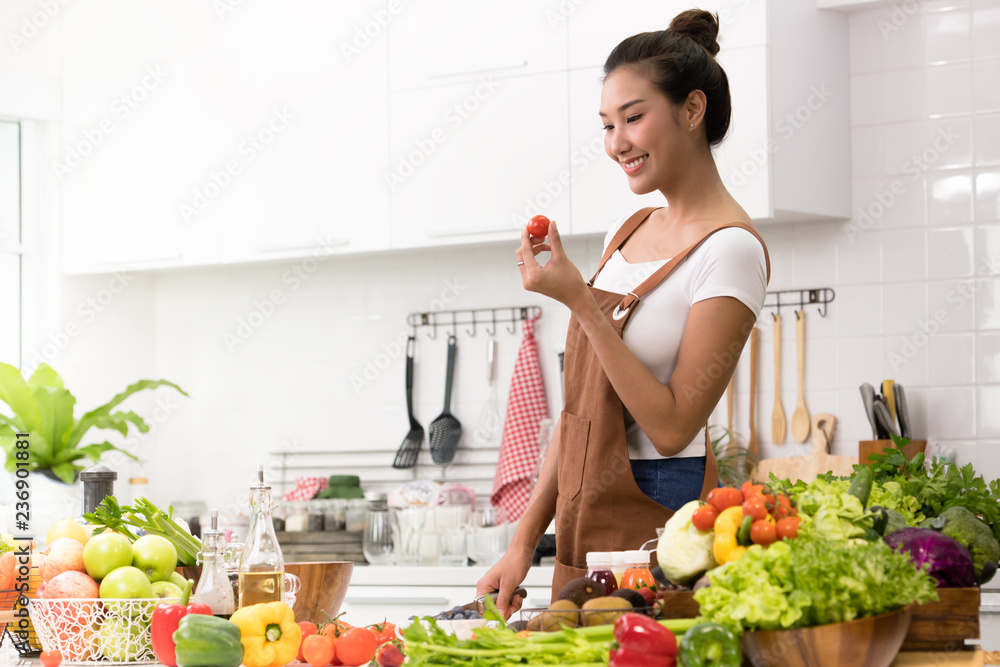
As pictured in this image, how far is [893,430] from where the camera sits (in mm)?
2963

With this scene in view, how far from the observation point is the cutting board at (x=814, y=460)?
314 centimetres

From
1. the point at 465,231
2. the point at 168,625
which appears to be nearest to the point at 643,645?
the point at 168,625

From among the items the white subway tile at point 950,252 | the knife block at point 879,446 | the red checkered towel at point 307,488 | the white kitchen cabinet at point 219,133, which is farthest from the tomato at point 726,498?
the red checkered towel at point 307,488

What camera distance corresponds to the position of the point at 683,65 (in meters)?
1.63

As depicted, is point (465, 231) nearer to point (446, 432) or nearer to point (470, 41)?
point (470, 41)

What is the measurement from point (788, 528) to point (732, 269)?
22.4 inches

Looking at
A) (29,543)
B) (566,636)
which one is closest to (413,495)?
(29,543)

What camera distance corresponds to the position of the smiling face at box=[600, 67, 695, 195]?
5.31 ft

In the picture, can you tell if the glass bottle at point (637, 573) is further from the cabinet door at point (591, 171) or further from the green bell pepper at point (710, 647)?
the cabinet door at point (591, 171)

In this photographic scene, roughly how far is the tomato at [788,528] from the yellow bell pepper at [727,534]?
0.04 meters

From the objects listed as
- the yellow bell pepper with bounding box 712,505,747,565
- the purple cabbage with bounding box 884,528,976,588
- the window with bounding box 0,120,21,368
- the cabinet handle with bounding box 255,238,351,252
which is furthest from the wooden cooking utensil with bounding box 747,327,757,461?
the window with bounding box 0,120,21,368

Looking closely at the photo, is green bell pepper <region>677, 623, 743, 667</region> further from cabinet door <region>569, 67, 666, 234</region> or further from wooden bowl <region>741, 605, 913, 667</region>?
cabinet door <region>569, 67, 666, 234</region>

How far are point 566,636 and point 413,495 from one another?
241cm

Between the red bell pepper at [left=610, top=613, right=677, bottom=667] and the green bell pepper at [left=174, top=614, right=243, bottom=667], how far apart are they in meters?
0.54
